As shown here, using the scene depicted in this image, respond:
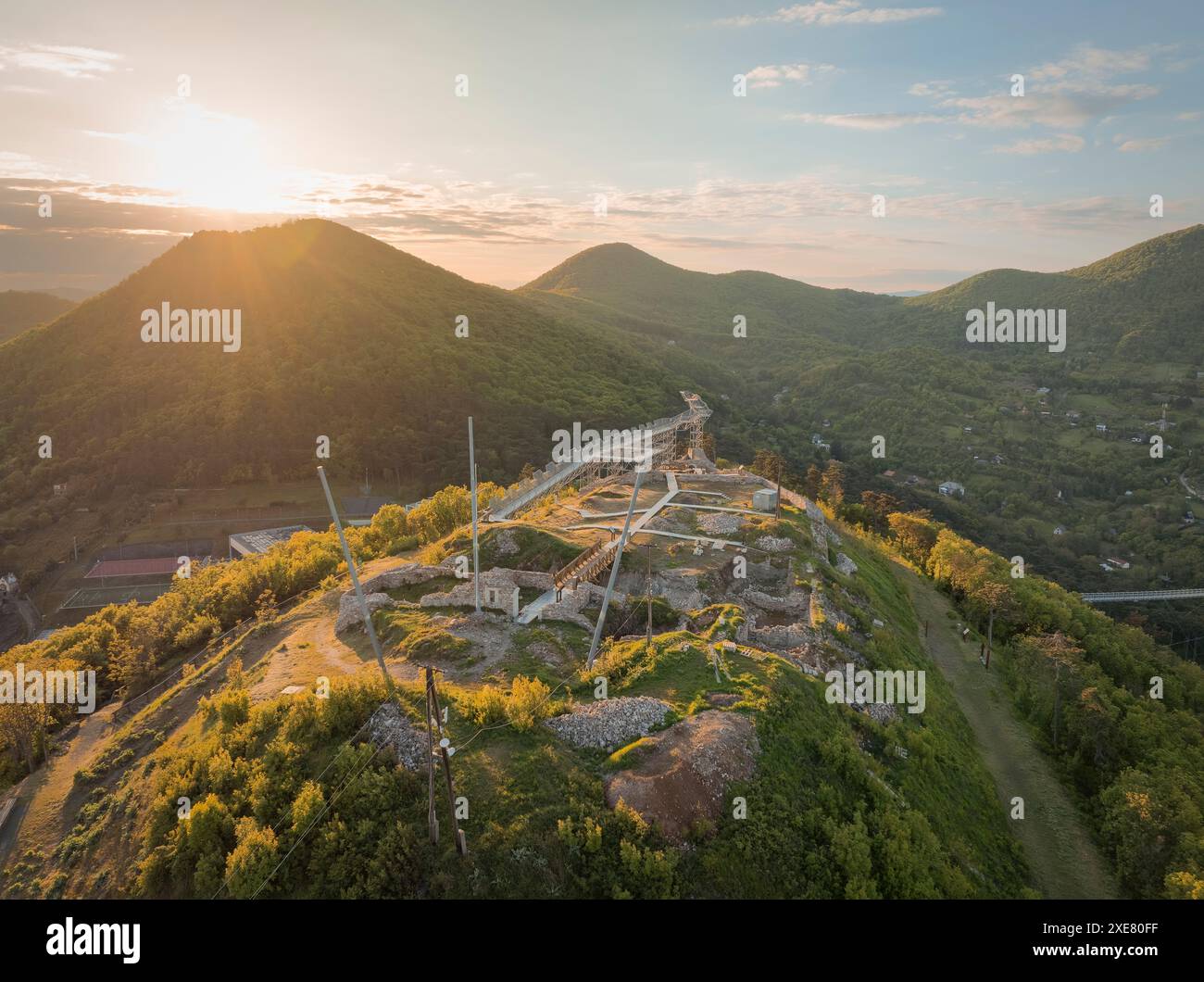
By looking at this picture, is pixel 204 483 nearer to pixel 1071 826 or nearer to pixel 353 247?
pixel 353 247

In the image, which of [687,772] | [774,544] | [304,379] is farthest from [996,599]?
[304,379]

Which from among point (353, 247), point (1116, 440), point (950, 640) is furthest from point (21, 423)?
point (1116, 440)

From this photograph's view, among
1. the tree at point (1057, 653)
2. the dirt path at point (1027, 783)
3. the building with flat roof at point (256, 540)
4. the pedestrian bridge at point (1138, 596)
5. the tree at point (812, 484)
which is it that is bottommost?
the pedestrian bridge at point (1138, 596)

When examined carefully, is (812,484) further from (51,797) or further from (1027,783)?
(51,797)

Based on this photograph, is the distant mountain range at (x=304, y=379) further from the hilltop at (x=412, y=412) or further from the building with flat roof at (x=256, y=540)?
the building with flat roof at (x=256, y=540)

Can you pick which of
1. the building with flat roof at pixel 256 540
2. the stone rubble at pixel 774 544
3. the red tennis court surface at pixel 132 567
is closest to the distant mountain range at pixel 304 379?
the red tennis court surface at pixel 132 567

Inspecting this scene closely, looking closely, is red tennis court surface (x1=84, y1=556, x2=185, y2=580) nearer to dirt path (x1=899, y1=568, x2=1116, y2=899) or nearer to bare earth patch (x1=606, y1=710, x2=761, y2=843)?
bare earth patch (x1=606, y1=710, x2=761, y2=843)
